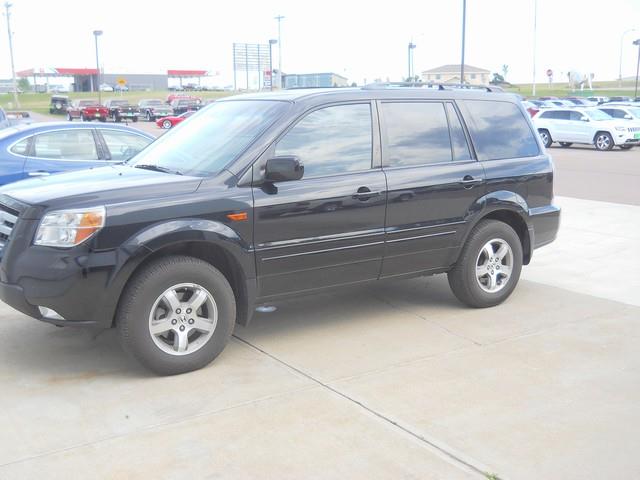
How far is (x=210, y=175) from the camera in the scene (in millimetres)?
5105

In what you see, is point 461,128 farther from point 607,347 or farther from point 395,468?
point 395,468

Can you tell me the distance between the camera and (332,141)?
553 centimetres

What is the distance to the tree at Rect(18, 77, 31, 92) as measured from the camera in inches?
5140

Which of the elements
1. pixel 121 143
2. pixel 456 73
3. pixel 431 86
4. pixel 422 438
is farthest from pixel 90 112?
pixel 456 73

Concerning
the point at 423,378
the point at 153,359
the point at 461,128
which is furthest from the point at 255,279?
the point at 461,128

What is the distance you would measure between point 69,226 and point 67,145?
4949 mm

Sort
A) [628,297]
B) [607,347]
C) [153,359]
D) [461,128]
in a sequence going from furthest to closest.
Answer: [628,297] → [461,128] → [607,347] → [153,359]

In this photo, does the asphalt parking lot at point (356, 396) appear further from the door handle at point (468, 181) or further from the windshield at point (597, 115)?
the windshield at point (597, 115)

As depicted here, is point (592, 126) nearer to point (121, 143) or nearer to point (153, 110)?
point (121, 143)

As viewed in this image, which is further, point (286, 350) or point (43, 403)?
point (286, 350)

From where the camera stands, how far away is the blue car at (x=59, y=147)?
895cm

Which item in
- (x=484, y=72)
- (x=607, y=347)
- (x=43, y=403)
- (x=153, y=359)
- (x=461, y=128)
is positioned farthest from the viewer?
(x=484, y=72)

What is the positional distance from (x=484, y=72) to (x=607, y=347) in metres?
114

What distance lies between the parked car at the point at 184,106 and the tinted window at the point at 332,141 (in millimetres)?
44606
